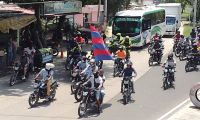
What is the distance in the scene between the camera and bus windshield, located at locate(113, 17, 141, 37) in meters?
36.2

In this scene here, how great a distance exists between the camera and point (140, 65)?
29.5 metres

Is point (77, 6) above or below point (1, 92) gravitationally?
above

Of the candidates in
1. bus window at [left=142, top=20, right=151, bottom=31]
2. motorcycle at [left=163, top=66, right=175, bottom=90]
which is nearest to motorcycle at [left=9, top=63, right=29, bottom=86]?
motorcycle at [left=163, top=66, right=175, bottom=90]

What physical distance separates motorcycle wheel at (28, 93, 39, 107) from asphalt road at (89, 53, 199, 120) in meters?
2.73

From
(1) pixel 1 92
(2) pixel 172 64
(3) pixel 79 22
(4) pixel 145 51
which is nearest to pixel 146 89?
(2) pixel 172 64

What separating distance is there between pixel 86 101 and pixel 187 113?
387 centimetres

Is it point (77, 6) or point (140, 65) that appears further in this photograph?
point (77, 6)

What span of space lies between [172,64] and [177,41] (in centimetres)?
1027

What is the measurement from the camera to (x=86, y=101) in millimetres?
16938

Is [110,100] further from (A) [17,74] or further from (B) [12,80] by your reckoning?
(A) [17,74]

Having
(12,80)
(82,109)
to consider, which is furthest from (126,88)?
(12,80)

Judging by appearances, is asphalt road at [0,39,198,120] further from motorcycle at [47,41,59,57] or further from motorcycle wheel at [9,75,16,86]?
motorcycle at [47,41,59,57]

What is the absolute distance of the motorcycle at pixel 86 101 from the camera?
16.9 m

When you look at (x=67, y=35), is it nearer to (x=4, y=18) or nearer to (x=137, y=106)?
(x=4, y=18)
